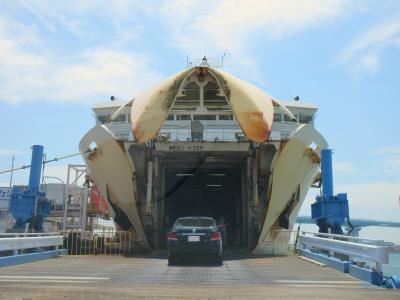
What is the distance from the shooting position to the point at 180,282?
325 inches

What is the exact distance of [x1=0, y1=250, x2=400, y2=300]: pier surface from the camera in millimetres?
6555

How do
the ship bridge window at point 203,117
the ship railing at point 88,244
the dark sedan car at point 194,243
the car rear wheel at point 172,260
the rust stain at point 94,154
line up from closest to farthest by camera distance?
1. the dark sedan car at point 194,243
2. the car rear wheel at point 172,260
3. the ship railing at point 88,244
4. the rust stain at point 94,154
5. the ship bridge window at point 203,117

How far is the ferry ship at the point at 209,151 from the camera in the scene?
15.2 metres

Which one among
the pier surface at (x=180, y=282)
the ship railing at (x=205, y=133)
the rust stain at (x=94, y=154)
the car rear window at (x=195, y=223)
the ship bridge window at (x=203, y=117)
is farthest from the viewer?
the ship bridge window at (x=203, y=117)

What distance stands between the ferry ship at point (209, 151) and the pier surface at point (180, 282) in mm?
5150

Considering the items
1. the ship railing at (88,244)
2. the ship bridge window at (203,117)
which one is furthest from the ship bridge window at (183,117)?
the ship railing at (88,244)

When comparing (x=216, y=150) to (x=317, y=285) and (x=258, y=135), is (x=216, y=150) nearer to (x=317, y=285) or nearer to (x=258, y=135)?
(x=258, y=135)

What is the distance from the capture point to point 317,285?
7.93 metres

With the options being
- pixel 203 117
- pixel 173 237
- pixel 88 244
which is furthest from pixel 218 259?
pixel 203 117

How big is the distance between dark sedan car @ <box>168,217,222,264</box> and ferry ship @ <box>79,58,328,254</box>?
151 inches

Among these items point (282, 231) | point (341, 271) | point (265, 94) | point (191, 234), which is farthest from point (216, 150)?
point (341, 271)

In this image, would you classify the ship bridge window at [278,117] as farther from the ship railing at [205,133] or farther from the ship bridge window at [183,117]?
the ship bridge window at [183,117]

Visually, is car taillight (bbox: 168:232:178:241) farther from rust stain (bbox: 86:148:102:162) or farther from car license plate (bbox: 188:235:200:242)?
rust stain (bbox: 86:148:102:162)

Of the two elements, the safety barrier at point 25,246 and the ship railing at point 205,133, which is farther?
the ship railing at point 205,133
